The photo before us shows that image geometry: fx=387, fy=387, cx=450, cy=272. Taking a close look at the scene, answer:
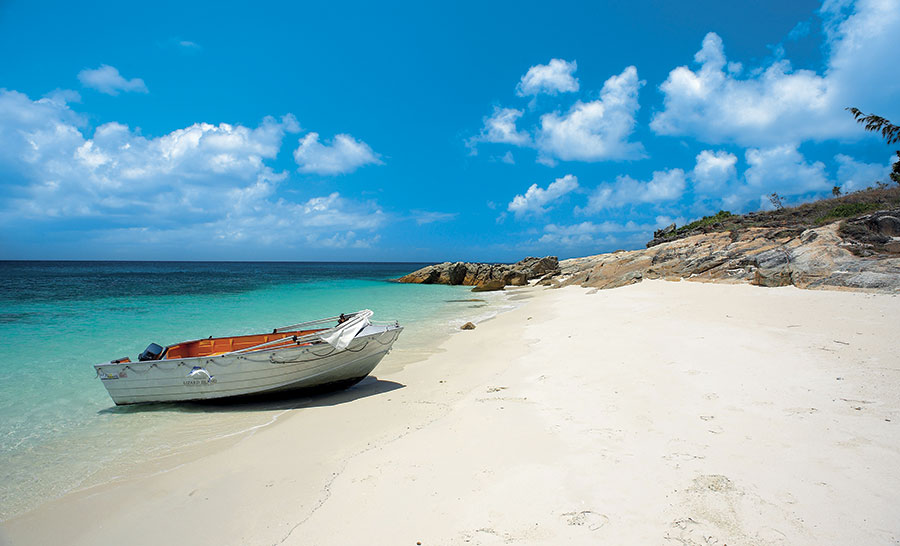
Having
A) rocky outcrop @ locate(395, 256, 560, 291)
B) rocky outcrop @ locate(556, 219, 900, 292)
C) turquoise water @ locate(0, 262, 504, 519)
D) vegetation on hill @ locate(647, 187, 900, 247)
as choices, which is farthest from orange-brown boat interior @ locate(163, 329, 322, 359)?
rocky outcrop @ locate(395, 256, 560, 291)

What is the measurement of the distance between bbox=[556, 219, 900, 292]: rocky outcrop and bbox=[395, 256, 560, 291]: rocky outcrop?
17.4 m

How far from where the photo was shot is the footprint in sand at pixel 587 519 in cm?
326

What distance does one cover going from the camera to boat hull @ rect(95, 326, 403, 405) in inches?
311

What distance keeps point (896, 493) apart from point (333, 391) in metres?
8.55

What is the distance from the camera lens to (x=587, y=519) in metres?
3.33

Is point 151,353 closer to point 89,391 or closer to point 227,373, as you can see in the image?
point 227,373

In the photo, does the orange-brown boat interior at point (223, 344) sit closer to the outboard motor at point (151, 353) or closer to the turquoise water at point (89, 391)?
the outboard motor at point (151, 353)

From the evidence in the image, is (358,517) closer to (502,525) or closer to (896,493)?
(502,525)

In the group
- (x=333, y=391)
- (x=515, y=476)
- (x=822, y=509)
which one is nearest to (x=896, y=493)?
(x=822, y=509)

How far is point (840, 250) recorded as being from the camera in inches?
572

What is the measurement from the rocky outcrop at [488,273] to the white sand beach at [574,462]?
32217 mm

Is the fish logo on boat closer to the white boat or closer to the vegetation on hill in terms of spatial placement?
the white boat

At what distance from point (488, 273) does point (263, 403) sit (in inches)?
1550

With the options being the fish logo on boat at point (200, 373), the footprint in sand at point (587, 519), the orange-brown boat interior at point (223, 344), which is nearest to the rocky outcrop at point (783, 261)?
the footprint in sand at point (587, 519)
